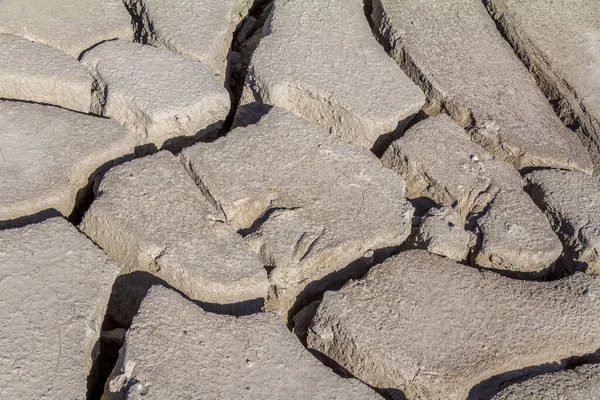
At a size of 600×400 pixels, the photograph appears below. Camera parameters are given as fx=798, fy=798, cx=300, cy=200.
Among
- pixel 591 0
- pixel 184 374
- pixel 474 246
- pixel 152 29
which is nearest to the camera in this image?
pixel 184 374

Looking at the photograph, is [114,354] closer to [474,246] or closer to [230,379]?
[230,379]

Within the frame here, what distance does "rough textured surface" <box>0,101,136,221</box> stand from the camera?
5.63ft

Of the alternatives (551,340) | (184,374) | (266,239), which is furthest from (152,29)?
(551,340)

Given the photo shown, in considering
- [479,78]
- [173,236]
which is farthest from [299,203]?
[479,78]

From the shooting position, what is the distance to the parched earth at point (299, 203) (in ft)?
4.95

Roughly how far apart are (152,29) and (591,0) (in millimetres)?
1342

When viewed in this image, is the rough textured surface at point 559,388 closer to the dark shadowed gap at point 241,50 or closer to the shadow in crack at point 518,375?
the shadow in crack at point 518,375

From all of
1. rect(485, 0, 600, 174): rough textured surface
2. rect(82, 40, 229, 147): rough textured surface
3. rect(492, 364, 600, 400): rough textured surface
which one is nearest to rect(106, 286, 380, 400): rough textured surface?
rect(492, 364, 600, 400): rough textured surface

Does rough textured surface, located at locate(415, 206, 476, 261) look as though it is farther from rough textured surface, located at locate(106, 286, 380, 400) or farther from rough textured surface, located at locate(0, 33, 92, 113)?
rough textured surface, located at locate(0, 33, 92, 113)

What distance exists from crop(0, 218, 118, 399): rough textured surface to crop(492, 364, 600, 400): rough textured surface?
0.78 meters

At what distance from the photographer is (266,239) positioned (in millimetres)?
1697

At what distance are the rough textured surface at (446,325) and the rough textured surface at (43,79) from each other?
86 centimetres

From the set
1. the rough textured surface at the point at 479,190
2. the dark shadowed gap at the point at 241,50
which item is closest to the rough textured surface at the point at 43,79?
the dark shadowed gap at the point at 241,50

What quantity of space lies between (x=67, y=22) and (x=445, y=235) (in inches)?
46.2
